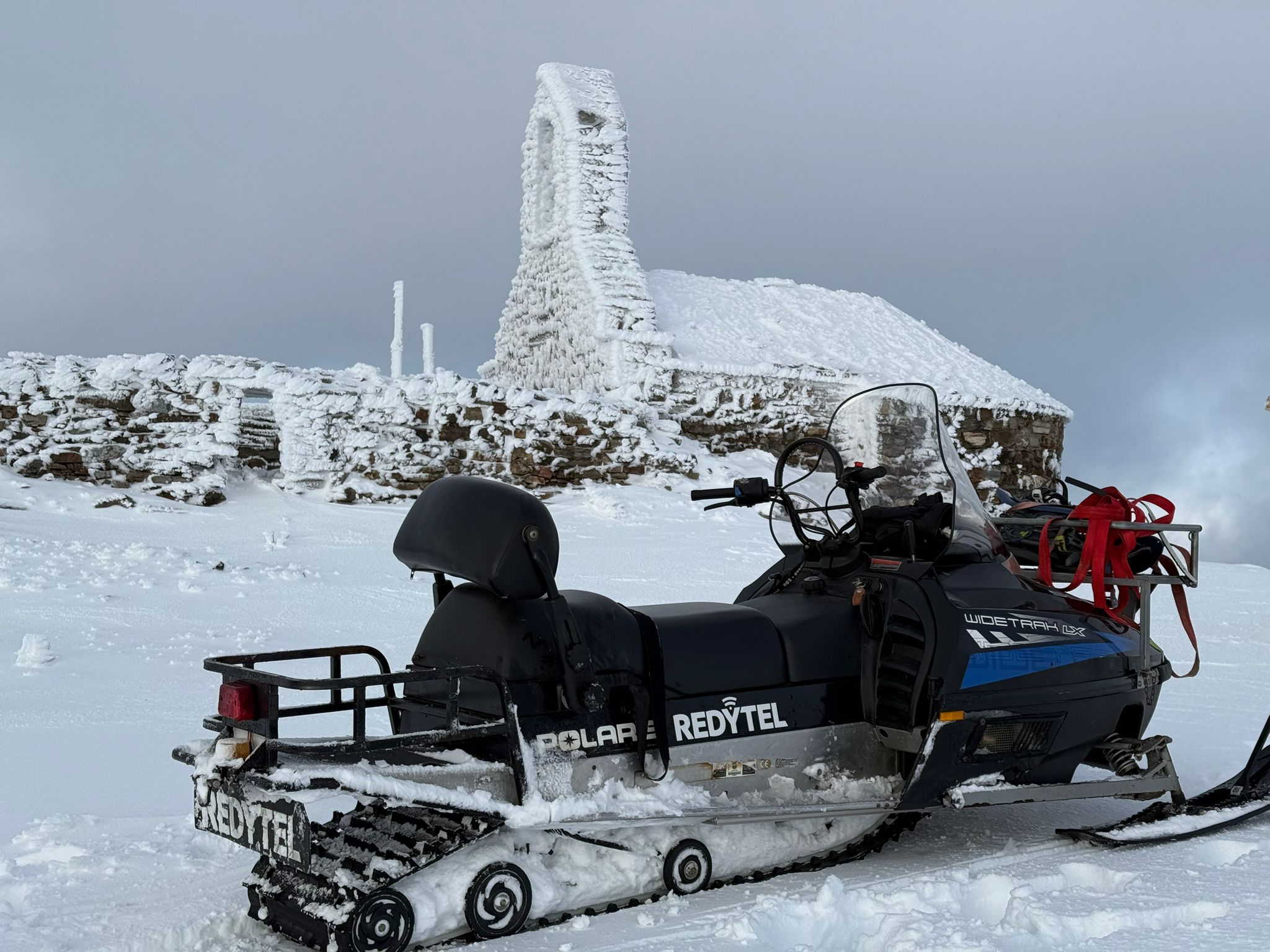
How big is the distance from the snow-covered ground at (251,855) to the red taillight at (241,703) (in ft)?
1.85

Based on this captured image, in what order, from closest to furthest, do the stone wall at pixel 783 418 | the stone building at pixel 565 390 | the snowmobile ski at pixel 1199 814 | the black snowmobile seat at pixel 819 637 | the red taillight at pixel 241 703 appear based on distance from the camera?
1. the red taillight at pixel 241 703
2. the black snowmobile seat at pixel 819 637
3. the snowmobile ski at pixel 1199 814
4. the stone building at pixel 565 390
5. the stone wall at pixel 783 418

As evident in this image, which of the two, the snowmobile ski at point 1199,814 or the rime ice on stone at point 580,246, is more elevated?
the rime ice on stone at point 580,246

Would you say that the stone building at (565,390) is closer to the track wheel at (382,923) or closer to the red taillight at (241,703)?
the red taillight at (241,703)

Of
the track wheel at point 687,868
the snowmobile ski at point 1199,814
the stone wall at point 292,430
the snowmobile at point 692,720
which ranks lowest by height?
the snowmobile ski at point 1199,814

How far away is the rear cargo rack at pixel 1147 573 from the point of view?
3.70m

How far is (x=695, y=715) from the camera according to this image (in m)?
3.05

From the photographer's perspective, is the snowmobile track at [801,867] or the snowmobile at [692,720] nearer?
the snowmobile at [692,720]

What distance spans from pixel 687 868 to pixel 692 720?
0.39 metres

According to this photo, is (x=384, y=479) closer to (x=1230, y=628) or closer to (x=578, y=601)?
(x=1230, y=628)

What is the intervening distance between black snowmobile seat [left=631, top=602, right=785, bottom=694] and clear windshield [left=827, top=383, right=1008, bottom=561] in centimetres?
68

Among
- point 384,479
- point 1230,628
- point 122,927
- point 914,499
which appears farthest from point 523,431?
point 122,927

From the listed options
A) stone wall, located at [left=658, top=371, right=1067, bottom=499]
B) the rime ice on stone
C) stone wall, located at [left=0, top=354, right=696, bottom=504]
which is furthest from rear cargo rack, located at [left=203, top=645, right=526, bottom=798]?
the rime ice on stone

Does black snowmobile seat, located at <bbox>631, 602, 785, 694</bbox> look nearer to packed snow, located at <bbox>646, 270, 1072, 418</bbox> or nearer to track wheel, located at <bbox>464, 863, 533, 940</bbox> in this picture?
track wheel, located at <bbox>464, 863, 533, 940</bbox>

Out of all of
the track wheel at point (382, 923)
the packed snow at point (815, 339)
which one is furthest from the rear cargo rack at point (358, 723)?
the packed snow at point (815, 339)
